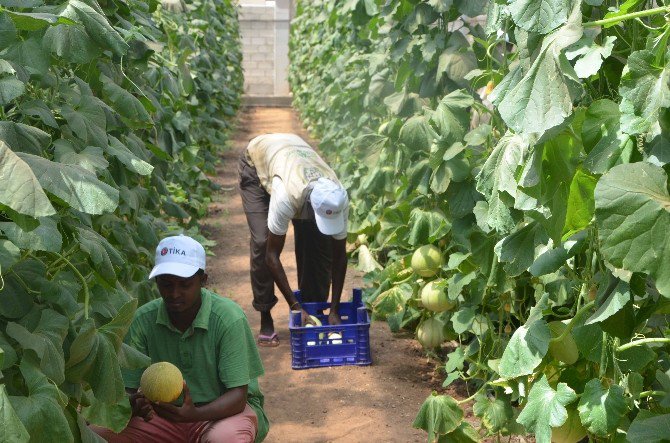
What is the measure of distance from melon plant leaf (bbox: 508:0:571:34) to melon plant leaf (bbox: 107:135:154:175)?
1248 mm

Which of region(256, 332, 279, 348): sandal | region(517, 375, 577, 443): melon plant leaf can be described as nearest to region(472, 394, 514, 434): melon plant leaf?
region(517, 375, 577, 443): melon plant leaf

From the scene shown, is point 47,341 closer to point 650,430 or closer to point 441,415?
point 650,430

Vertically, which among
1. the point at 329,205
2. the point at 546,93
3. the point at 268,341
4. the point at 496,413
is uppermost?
the point at 546,93

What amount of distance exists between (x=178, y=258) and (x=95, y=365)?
3.94 ft

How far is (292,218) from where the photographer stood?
609cm

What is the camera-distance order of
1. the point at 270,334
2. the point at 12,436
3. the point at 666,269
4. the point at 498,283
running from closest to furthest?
the point at 12,436, the point at 666,269, the point at 498,283, the point at 270,334

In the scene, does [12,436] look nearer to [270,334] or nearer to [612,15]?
[612,15]

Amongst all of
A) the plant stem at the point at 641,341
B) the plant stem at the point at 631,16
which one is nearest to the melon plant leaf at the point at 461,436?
the plant stem at the point at 641,341

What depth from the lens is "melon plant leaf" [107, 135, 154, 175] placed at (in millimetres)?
3146

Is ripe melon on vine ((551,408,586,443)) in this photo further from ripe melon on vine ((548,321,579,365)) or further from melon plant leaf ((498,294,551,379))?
melon plant leaf ((498,294,551,379))

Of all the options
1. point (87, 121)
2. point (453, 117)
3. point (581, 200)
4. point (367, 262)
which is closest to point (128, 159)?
point (87, 121)

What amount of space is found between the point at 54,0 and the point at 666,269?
234 cm

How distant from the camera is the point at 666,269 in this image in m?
2.17

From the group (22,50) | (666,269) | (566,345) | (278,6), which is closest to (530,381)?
(566,345)
